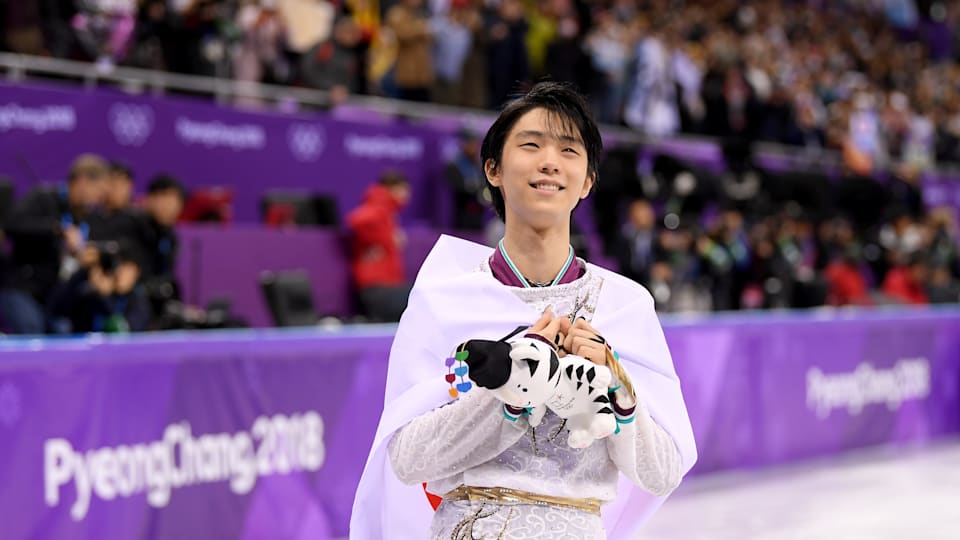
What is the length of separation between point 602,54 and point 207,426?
413 inches

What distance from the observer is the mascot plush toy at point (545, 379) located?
2137mm

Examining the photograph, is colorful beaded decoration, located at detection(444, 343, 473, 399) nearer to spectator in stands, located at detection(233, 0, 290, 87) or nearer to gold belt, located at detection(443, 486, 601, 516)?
gold belt, located at detection(443, 486, 601, 516)

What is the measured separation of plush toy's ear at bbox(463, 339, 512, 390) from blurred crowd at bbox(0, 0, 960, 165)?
9429 mm

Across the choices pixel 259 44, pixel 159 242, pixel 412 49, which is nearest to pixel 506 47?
pixel 412 49

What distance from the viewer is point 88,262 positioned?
7895 mm

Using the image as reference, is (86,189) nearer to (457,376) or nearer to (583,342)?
(457,376)

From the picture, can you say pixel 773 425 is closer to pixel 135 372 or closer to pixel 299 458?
pixel 299 458

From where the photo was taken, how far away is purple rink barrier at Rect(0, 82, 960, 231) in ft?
33.4

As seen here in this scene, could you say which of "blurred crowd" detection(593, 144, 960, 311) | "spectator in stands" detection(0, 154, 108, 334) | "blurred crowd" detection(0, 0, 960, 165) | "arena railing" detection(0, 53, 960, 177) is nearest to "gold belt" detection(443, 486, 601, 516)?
"spectator in stands" detection(0, 154, 108, 334)

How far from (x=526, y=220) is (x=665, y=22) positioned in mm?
15188

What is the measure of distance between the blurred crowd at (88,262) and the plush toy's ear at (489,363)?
19.8 feet

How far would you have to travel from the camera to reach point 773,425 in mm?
9492

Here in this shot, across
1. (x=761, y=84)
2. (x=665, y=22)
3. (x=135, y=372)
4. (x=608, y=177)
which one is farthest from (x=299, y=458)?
(x=761, y=84)

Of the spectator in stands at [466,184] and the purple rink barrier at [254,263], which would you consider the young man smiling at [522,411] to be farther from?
the spectator in stands at [466,184]
